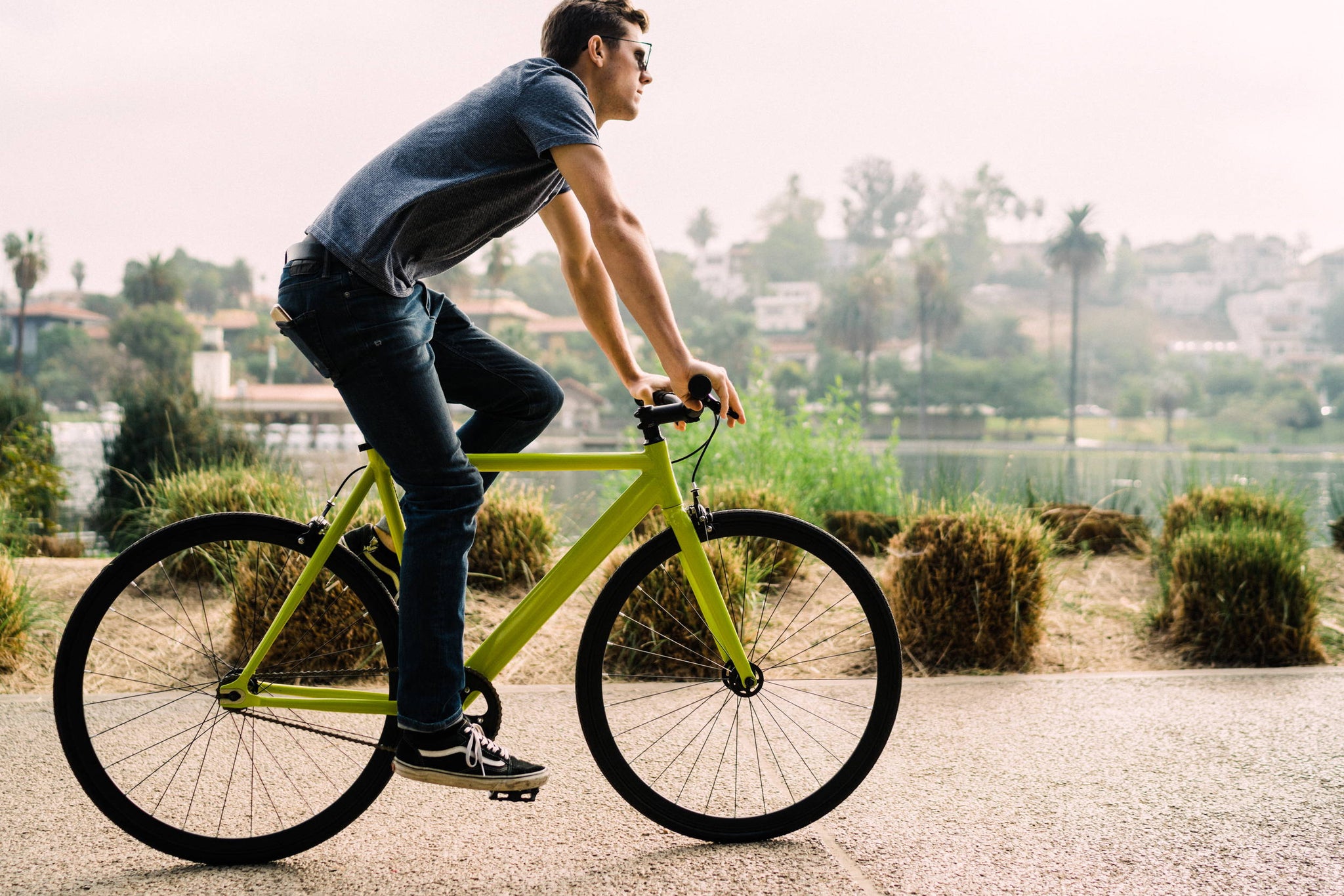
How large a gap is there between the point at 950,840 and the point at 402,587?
4.59ft

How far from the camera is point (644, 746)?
10.7ft

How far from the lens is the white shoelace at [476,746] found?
2.28 meters

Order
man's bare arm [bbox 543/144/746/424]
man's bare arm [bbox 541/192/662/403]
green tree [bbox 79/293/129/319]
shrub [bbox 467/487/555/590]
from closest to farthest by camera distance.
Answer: man's bare arm [bbox 543/144/746/424], man's bare arm [bbox 541/192/662/403], shrub [bbox 467/487/555/590], green tree [bbox 79/293/129/319]

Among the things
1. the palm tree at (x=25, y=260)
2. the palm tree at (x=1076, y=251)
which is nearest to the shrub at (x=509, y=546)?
the palm tree at (x=25, y=260)

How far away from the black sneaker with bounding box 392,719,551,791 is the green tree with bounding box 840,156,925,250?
163482 mm

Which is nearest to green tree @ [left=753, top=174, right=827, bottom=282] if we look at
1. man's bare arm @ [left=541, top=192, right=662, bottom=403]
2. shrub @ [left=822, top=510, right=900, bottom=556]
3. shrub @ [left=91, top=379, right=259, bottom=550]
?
shrub @ [left=91, top=379, right=259, bottom=550]

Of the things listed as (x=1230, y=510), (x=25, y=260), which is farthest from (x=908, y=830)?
(x=25, y=260)

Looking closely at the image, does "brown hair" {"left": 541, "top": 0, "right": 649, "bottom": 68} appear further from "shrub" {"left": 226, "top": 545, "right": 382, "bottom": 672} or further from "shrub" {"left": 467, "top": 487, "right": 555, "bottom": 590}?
"shrub" {"left": 467, "top": 487, "right": 555, "bottom": 590}

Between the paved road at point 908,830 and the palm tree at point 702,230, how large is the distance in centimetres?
17612

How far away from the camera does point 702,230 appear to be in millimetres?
177125

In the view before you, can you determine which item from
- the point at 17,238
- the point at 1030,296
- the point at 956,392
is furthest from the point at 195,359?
the point at 1030,296

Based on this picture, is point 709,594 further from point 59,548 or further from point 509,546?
point 59,548

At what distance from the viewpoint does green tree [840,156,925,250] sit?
162 meters

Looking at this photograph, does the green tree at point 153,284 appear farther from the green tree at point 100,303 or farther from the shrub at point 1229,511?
the shrub at point 1229,511
